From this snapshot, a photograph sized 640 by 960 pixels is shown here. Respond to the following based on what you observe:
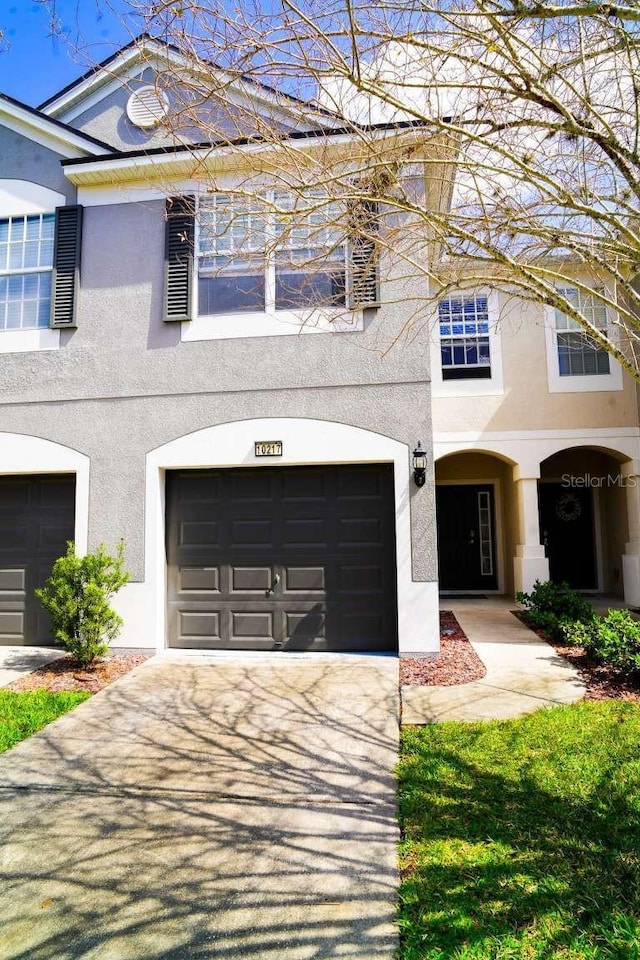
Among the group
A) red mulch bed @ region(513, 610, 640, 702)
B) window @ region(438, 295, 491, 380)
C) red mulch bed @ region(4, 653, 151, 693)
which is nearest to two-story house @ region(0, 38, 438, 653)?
red mulch bed @ region(4, 653, 151, 693)

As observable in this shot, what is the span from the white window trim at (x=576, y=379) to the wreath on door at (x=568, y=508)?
9.82 feet

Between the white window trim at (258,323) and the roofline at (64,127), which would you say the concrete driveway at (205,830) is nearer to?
the white window trim at (258,323)

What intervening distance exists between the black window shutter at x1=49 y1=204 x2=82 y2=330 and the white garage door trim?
96.4 inches

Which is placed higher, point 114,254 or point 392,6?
point 114,254

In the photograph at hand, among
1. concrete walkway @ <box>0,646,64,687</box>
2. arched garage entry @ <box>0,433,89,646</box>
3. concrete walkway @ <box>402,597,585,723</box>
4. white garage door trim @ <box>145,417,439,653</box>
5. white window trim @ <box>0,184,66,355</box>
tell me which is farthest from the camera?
white window trim @ <box>0,184,66,355</box>

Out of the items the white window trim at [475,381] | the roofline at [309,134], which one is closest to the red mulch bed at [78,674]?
the roofline at [309,134]

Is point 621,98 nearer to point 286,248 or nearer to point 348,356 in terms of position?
point 286,248

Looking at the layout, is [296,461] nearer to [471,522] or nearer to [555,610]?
[555,610]

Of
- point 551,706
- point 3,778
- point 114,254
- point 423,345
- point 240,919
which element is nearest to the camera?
point 240,919

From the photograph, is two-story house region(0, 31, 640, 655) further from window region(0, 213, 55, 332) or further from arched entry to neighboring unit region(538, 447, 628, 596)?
arched entry to neighboring unit region(538, 447, 628, 596)

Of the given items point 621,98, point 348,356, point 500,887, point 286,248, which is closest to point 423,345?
point 348,356

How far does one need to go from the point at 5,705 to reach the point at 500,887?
4.90 metres

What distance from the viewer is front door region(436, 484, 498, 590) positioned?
1352 cm

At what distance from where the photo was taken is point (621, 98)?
14.0ft
